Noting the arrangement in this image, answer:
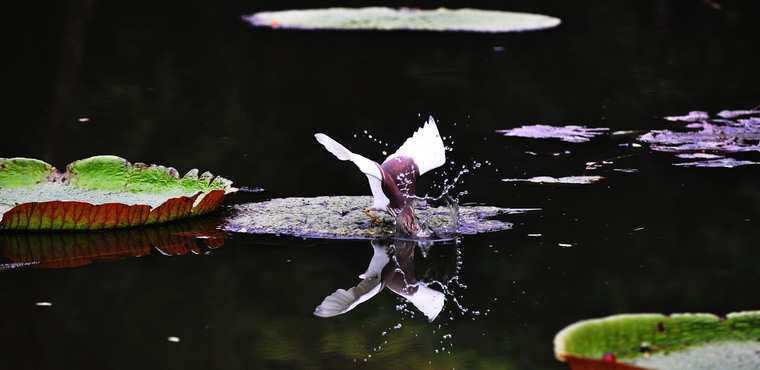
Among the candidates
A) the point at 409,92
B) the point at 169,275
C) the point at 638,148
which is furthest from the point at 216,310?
the point at 409,92

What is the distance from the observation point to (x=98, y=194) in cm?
393

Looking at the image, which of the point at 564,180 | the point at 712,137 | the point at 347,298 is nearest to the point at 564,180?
the point at 564,180

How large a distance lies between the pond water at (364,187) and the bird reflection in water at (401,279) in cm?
3

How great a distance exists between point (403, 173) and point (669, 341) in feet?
4.83

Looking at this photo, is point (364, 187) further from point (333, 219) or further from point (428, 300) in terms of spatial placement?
point (428, 300)

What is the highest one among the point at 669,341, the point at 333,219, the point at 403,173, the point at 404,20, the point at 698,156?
the point at 669,341

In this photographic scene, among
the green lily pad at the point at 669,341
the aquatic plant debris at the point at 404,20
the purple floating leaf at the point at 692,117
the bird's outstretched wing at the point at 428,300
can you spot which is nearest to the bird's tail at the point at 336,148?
the bird's outstretched wing at the point at 428,300

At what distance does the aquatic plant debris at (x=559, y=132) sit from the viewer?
5500mm

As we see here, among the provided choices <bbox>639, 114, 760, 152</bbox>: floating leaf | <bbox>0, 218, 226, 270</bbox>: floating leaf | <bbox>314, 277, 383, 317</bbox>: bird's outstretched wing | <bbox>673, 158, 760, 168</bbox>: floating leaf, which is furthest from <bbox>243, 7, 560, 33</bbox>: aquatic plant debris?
<bbox>314, 277, 383, 317</bbox>: bird's outstretched wing

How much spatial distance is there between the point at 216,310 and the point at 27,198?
116cm

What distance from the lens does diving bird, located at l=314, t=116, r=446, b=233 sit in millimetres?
3545

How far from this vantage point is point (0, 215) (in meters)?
3.67

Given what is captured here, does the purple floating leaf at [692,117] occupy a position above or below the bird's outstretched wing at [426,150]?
below

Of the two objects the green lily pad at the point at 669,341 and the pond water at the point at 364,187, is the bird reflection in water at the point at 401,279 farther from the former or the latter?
the green lily pad at the point at 669,341
